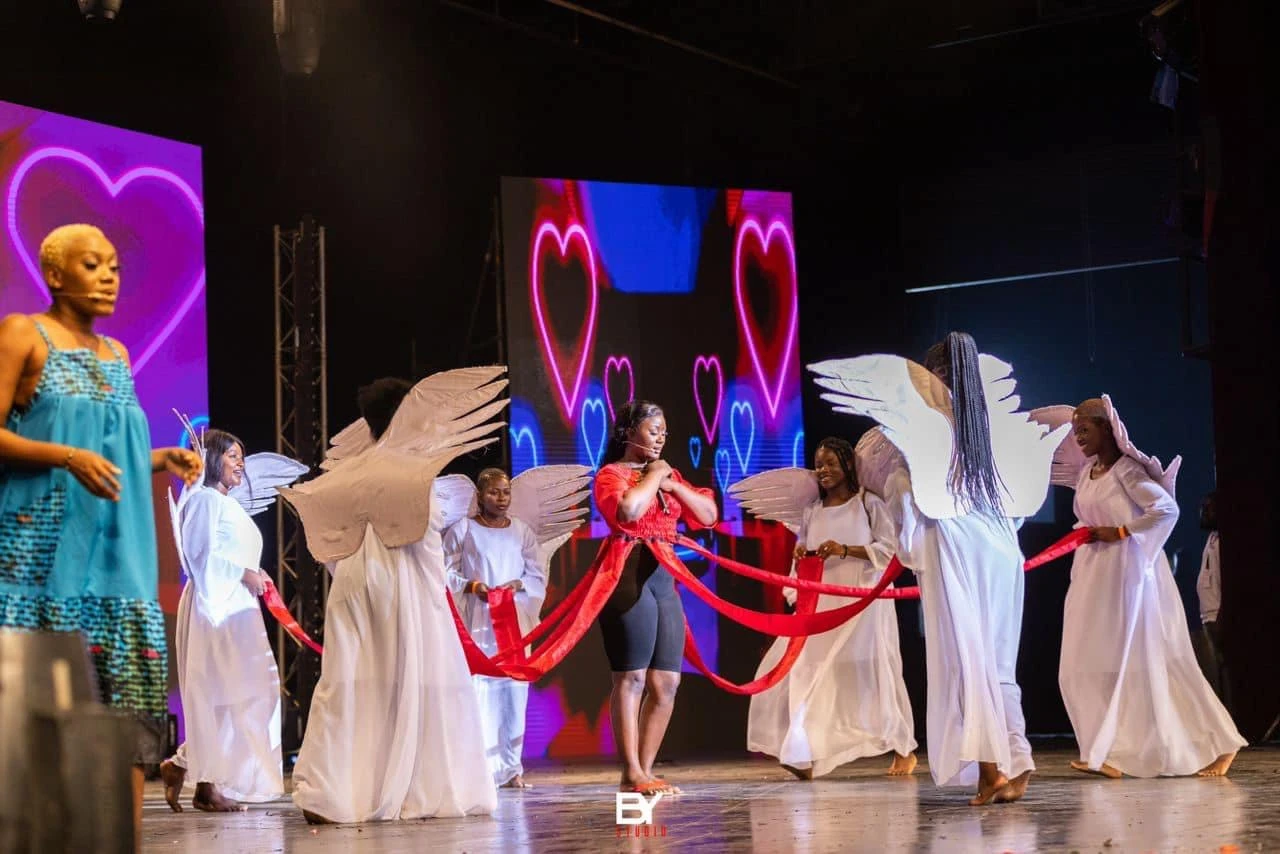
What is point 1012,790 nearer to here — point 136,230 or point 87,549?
point 87,549

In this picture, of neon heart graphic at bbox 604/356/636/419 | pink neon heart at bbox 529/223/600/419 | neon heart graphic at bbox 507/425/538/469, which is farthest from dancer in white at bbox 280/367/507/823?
neon heart graphic at bbox 604/356/636/419

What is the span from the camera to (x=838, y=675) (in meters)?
8.74

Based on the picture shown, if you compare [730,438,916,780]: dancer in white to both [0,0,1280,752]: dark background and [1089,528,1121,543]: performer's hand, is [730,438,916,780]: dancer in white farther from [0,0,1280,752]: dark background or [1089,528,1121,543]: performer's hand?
[0,0,1280,752]: dark background

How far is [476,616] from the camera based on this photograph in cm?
900

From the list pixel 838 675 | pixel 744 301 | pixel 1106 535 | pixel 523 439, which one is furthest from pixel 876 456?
pixel 744 301

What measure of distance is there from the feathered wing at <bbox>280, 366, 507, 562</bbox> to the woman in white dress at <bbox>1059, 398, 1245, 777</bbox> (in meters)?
3.12

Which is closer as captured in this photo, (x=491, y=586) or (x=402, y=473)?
(x=402, y=473)

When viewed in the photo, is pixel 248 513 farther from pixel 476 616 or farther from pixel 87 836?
pixel 87 836

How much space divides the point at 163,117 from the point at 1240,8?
273 inches

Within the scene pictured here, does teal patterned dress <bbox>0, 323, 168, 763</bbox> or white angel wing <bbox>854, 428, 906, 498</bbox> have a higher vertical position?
white angel wing <bbox>854, 428, 906, 498</bbox>

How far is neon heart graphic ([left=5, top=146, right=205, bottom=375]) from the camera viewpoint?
9586 mm

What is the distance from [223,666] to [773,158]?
7.27 m

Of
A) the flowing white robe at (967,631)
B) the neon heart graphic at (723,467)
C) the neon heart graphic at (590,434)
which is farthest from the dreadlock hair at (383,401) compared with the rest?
the neon heart graphic at (723,467)

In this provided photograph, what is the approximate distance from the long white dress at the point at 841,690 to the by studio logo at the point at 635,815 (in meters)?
1.82
